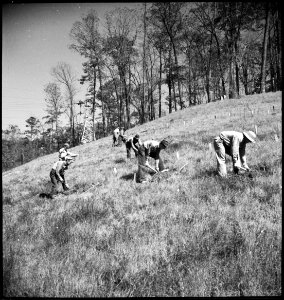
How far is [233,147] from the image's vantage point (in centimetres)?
692

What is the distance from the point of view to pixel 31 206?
721cm

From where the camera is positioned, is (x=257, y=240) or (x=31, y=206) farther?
(x=31, y=206)

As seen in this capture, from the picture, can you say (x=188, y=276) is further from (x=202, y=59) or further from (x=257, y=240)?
(x=202, y=59)

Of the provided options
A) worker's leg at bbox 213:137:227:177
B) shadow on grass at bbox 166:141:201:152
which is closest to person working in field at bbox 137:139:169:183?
worker's leg at bbox 213:137:227:177

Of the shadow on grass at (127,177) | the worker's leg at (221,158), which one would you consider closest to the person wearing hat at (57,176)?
the shadow on grass at (127,177)

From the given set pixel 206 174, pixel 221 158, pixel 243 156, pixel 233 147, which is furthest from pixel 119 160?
pixel 233 147

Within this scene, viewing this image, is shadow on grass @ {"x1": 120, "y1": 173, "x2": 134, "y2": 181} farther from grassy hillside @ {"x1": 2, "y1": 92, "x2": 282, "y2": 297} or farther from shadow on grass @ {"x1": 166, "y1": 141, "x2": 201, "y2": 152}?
shadow on grass @ {"x1": 166, "y1": 141, "x2": 201, "y2": 152}

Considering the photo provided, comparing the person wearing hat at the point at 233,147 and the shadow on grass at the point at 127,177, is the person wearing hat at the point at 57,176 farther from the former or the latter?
the person wearing hat at the point at 233,147

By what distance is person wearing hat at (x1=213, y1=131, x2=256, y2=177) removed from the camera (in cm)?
694

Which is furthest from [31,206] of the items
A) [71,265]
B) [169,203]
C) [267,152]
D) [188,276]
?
[267,152]

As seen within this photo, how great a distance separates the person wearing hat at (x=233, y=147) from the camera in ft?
22.8

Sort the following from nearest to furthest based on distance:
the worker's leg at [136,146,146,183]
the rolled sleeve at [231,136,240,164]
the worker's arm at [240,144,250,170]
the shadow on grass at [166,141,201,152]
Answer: the rolled sleeve at [231,136,240,164], the worker's arm at [240,144,250,170], the worker's leg at [136,146,146,183], the shadow on grass at [166,141,201,152]

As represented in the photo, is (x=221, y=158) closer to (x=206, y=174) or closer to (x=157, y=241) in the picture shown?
(x=206, y=174)

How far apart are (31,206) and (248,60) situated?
137 feet
